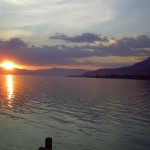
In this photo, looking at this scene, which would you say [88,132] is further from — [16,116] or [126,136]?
[16,116]

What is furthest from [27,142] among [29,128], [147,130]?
[147,130]

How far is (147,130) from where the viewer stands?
4162 centimetres

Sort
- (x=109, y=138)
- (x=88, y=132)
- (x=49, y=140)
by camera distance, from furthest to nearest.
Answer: (x=88, y=132) < (x=109, y=138) < (x=49, y=140)

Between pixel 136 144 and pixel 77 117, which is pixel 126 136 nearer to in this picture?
pixel 136 144

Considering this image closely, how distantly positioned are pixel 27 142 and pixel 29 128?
24.5 ft

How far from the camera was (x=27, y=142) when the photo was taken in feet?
112

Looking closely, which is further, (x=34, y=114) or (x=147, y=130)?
(x=34, y=114)

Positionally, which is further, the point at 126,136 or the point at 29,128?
the point at 29,128

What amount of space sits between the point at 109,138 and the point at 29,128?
12323 mm

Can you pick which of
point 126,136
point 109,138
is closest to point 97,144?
point 109,138

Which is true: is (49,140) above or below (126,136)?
above

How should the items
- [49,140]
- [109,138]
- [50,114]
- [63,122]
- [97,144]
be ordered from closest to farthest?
[49,140] < [97,144] < [109,138] < [63,122] < [50,114]

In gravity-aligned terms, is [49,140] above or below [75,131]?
above

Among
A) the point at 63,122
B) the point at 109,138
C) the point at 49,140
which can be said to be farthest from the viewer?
the point at 63,122
